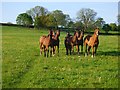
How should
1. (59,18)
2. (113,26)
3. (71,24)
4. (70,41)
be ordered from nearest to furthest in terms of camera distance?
(70,41)
(113,26)
(71,24)
(59,18)

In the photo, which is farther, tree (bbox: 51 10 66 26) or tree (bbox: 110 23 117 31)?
tree (bbox: 51 10 66 26)

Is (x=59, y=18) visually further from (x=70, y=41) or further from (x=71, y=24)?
(x=70, y=41)

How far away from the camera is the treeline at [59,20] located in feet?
326

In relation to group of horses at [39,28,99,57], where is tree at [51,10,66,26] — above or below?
above

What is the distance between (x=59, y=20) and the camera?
112 meters

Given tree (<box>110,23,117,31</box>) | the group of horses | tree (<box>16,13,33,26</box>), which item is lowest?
the group of horses

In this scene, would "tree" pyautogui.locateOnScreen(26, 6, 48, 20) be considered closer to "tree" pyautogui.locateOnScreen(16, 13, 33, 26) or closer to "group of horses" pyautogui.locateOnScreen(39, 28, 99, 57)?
"tree" pyautogui.locateOnScreen(16, 13, 33, 26)

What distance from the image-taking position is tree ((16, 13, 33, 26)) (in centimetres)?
11438

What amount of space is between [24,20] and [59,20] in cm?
1573

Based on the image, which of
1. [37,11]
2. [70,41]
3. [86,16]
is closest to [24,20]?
[37,11]

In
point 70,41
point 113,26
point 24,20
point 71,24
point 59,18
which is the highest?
point 59,18

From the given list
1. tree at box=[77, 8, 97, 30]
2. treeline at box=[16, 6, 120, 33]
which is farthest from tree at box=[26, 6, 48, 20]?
tree at box=[77, 8, 97, 30]

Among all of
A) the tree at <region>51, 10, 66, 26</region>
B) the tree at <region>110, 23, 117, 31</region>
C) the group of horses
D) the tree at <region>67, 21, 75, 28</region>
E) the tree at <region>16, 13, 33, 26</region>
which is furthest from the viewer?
the tree at <region>16, 13, 33, 26</region>

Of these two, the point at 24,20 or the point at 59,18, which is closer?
the point at 59,18
